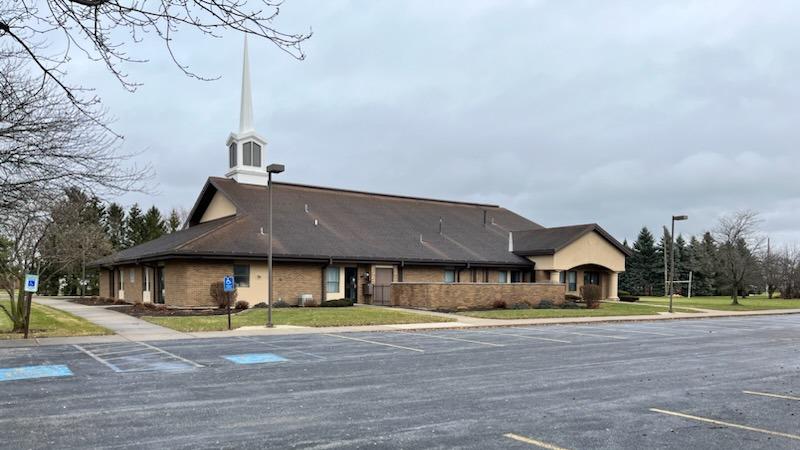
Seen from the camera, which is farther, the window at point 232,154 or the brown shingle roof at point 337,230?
the window at point 232,154

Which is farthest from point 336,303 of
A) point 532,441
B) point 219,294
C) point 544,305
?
point 532,441

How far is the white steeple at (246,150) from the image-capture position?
3928cm

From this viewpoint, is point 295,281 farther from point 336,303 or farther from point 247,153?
point 247,153

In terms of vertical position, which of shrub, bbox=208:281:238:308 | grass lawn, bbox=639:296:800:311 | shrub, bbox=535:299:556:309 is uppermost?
shrub, bbox=208:281:238:308

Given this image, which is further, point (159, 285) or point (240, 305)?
point (159, 285)

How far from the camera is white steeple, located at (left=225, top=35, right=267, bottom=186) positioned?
129 ft

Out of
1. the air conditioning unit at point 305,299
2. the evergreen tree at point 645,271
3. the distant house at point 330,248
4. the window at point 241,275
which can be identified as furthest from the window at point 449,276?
the evergreen tree at point 645,271

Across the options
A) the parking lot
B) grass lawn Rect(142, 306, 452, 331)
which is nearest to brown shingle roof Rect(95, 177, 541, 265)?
grass lawn Rect(142, 306, 452, 331)

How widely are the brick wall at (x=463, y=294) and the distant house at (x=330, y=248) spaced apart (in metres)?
1.36

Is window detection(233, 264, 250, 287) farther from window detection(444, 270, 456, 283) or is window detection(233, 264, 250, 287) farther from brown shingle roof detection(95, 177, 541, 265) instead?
window detection(444, 270, 456, 283)

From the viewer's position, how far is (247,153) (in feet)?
130

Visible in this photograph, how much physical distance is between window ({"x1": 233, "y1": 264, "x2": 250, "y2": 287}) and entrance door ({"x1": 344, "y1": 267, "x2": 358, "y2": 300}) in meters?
5.41

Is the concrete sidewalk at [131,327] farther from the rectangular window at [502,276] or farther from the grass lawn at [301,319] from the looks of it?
the rectangular window at [502,276]

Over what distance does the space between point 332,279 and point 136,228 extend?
39.3 meters
